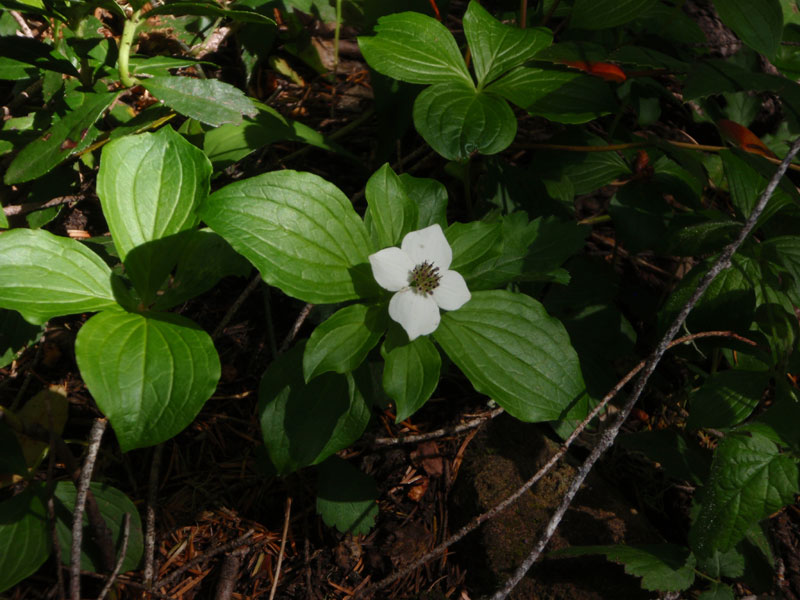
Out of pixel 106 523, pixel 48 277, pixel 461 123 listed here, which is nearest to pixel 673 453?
pixel 461 123

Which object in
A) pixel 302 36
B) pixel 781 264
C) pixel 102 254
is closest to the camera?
pixel 781 264

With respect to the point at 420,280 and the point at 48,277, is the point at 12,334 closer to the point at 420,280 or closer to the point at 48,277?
the point at 48,277

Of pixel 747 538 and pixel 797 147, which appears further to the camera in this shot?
pixel 747 538

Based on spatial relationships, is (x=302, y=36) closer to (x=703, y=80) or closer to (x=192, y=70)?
(x=192, y=70)

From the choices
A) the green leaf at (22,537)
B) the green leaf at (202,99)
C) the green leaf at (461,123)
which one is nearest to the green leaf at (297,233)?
the green leaf at (461,123)

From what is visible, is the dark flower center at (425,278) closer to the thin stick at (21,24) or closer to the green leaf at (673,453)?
the green leaf at (673,453)

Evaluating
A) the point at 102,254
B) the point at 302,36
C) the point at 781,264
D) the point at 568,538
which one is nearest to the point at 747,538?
the point at 568,538
